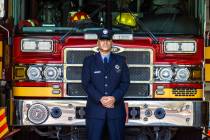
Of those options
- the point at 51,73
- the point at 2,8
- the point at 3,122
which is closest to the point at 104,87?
the point at 51,73

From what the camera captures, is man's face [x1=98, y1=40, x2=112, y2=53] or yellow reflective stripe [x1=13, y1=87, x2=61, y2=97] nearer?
man's face [x1=98, y1=40, x2=112, y2=53]

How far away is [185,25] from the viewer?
7887 millimetres

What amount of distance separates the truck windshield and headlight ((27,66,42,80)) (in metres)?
0.47

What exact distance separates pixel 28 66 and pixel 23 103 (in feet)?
1.44

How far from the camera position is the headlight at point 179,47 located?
7617mm

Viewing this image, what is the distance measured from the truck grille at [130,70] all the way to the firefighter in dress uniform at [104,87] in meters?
0.32

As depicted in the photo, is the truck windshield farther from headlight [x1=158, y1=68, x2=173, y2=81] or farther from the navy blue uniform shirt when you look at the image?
the navy blue uniform shirt

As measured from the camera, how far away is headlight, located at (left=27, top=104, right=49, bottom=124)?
7570 millimetres

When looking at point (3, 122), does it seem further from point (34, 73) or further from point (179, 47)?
point (179, 47)

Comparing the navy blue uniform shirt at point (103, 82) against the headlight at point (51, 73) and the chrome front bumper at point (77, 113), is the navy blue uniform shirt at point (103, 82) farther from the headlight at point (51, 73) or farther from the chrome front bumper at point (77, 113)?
the headlight at point (51, 73)

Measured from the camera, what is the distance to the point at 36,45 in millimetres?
7602

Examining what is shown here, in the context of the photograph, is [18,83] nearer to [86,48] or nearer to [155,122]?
[86,48]

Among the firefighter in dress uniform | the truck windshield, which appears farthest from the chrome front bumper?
the truck windshield

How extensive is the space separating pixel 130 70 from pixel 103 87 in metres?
0.54
